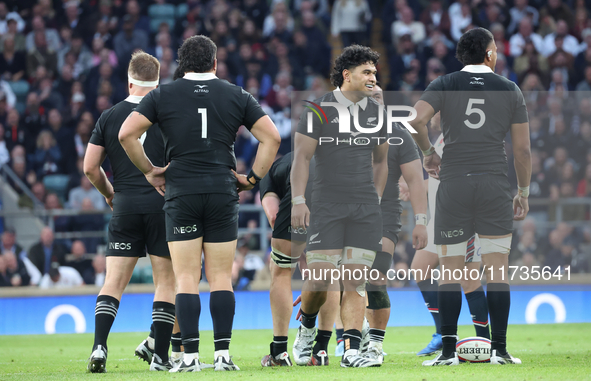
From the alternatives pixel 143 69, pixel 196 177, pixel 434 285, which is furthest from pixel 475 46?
pixel 434 285

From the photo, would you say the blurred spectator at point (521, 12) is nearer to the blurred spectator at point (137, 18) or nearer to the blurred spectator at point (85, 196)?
the blurred spectator at point (137, 18)

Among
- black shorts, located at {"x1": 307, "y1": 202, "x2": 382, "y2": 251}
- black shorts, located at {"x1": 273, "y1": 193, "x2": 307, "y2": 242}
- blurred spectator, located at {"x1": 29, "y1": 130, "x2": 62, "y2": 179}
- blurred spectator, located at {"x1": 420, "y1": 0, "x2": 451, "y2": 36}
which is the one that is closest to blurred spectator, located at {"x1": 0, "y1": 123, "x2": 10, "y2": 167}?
blurred spectator, located at {"x1": 29, "y1": 130, "x2": 62, "y2": 179}

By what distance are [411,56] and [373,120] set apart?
10632 millimetres

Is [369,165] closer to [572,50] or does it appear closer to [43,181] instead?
[43,181]

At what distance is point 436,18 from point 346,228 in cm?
1202

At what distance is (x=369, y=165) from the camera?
19.7 ft

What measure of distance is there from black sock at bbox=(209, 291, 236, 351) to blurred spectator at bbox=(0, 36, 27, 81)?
11977 mm

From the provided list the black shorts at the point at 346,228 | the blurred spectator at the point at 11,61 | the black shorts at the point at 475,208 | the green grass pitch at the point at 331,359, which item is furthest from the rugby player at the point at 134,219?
the blurred spectator at the point at 11,61

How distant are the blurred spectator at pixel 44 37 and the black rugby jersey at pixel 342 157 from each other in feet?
39.1

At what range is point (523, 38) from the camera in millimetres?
16453

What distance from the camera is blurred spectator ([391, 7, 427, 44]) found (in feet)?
54.7

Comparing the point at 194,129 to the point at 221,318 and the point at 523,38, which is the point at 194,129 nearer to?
the point at 221,318

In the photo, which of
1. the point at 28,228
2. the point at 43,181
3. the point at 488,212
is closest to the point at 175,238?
the point at 488,212

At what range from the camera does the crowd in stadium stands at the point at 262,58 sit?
13.6 m
